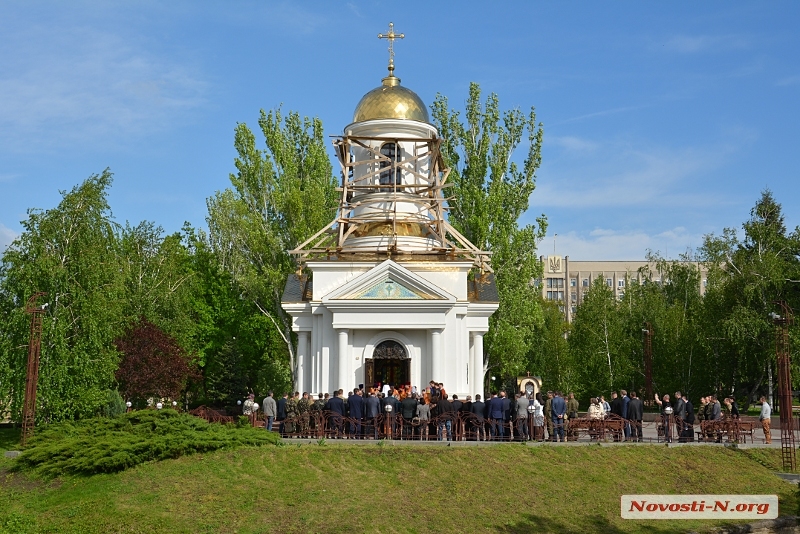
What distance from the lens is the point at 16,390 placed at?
24.5 metres

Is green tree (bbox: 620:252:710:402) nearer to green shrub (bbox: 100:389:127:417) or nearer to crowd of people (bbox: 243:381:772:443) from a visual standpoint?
crowd of people (bbox: 243:381:772:443)

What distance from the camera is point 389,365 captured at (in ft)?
95.8

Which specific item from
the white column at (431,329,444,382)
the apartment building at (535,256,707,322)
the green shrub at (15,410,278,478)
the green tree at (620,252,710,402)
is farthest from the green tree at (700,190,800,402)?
the apartment building at (535,256,707,322)

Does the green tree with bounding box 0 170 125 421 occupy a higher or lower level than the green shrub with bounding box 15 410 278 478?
higher

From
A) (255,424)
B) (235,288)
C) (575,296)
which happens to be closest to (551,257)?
(575,296)

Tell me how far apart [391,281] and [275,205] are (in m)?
13.3

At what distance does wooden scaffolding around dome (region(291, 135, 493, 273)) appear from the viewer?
30281 millimetres

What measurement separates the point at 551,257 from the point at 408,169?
7228cm

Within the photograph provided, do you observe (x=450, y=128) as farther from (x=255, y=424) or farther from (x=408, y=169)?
(x=255, y=424)

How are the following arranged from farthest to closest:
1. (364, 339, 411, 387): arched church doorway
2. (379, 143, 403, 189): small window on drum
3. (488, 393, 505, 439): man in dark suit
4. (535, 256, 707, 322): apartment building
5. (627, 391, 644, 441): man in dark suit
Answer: (535, 256, 707, 322): apartment building < (379, 143, 403, 189): small window on drum < (364, 339, 411, 387): arched church doorway < (627, 391, 644, 441): man in dark suit < (488, 393, 505, 439): man in dark suit

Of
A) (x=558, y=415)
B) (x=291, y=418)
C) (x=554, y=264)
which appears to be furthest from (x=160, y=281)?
(x=554, y=264)

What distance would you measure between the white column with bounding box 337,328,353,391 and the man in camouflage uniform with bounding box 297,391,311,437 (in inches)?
238

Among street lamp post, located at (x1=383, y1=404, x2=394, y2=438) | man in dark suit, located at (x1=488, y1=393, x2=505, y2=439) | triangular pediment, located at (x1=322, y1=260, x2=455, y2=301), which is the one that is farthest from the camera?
triangular pediment, located at (x1=322, y1=260, x2=455, y2=301)

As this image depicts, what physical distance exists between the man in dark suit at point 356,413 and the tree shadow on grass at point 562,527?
6.20 meters
